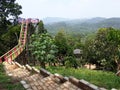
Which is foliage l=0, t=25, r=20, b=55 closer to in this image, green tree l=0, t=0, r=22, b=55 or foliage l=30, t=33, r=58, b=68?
green tree l=0, t=0, r=22, b=55

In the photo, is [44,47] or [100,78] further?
[44,47]

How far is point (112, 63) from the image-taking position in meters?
35.3

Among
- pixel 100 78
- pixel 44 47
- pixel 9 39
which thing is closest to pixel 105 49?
pixel 9 39

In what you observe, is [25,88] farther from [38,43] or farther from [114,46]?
[114,46]

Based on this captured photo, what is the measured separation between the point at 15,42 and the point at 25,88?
21362 mm

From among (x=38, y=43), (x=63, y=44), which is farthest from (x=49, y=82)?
(x=63, y=44)

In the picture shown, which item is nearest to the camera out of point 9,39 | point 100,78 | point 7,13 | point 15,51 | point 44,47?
point 100,78

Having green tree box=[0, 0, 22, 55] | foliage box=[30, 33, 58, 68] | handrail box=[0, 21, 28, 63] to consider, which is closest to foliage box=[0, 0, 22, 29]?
green tree box=[0, 0, 22, 55]

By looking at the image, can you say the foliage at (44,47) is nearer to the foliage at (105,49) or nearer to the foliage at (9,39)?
the foliage at (9,39)

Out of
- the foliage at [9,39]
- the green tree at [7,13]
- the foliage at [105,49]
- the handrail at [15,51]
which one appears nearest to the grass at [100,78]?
the handrail at [15,51]

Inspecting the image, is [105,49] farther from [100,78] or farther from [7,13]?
[100,78]

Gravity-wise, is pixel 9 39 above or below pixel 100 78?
below

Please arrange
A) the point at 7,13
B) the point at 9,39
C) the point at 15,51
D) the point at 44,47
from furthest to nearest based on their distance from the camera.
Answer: the point at 7,13
the point at 9,39
the point at 15,51
the point at 44,47

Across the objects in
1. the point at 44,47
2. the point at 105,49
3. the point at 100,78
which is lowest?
the point at 105,49
